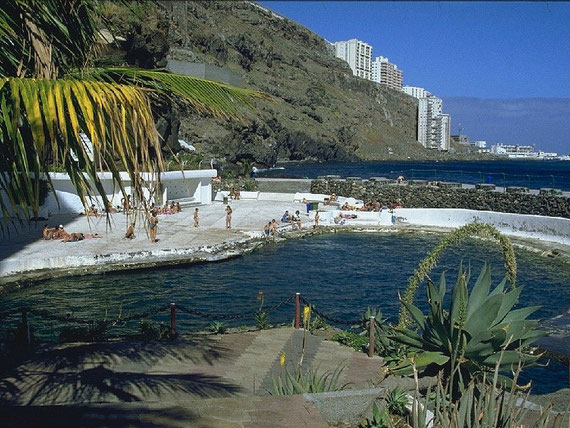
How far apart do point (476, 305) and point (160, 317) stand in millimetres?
10623

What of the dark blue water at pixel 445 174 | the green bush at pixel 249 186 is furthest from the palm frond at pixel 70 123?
the green bush at pixel 249 186

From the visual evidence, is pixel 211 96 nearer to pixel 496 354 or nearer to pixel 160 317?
pixel 496 354

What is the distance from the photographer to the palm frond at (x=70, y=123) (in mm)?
3641

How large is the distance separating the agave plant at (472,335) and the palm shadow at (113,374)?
8.30 feet

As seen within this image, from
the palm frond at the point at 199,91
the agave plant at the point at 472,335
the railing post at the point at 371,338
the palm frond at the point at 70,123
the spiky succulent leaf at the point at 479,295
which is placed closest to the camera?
the palm frond at the point at 70,123

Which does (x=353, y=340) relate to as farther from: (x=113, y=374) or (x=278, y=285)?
(x=278, y=285)

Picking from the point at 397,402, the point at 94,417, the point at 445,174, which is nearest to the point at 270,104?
the point at 445,174

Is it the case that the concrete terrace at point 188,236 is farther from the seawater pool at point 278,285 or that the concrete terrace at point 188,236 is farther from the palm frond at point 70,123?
the palm frond at point 70,123

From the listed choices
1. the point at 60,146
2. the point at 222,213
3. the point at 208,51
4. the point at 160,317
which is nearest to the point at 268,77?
the point at 208,51

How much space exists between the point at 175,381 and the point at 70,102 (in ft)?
→ 15.1

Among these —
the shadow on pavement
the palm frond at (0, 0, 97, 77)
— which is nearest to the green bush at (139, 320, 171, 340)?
the shadow on pavement

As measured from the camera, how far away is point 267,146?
384ft

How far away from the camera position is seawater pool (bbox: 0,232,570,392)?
16562mm

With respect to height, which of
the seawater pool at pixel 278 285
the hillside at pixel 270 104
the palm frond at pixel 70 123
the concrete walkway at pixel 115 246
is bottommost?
the seawater pool at pixel 278 285
